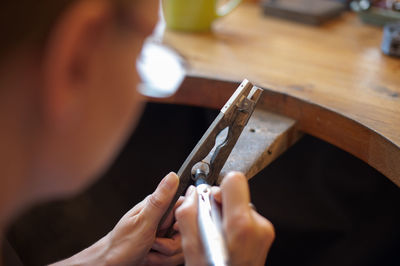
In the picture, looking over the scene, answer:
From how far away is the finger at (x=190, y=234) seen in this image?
0.50 metres

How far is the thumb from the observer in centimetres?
62

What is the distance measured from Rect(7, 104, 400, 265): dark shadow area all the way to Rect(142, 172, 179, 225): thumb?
484mm

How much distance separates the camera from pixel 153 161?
120 cm

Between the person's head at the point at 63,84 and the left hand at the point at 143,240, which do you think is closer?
the person's head at the point at 63,84

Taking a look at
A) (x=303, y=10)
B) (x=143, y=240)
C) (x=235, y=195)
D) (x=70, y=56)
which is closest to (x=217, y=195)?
(x=235, y=195)

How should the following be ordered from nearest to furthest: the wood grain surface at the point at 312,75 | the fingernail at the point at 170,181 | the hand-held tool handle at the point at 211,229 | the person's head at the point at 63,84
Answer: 1. the person's head at the point at 63,84
2. the hand-held tool handle at the point at 211,229
3. the fingernail at the point at 170,181
4. the wood grain surface at the point at 312,75

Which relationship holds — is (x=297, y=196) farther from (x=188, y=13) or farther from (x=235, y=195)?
(x=235, y=195)

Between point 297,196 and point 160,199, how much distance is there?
579 millimetres

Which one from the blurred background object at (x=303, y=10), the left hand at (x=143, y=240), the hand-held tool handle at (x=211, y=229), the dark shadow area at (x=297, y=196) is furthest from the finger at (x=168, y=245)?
the blurred background object at (x=303, y=10)

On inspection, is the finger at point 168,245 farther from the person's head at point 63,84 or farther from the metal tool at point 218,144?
the person's head at point 63,84

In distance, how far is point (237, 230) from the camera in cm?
49

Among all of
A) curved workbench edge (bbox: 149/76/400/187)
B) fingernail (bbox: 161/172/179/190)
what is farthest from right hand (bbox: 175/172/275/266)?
curved workbench edge (bbox: 149/76/400/187)

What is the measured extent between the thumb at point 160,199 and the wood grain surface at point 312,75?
271 mm

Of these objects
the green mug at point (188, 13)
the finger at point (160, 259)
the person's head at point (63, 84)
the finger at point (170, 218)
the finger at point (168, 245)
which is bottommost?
the finger at point (160, 259)
